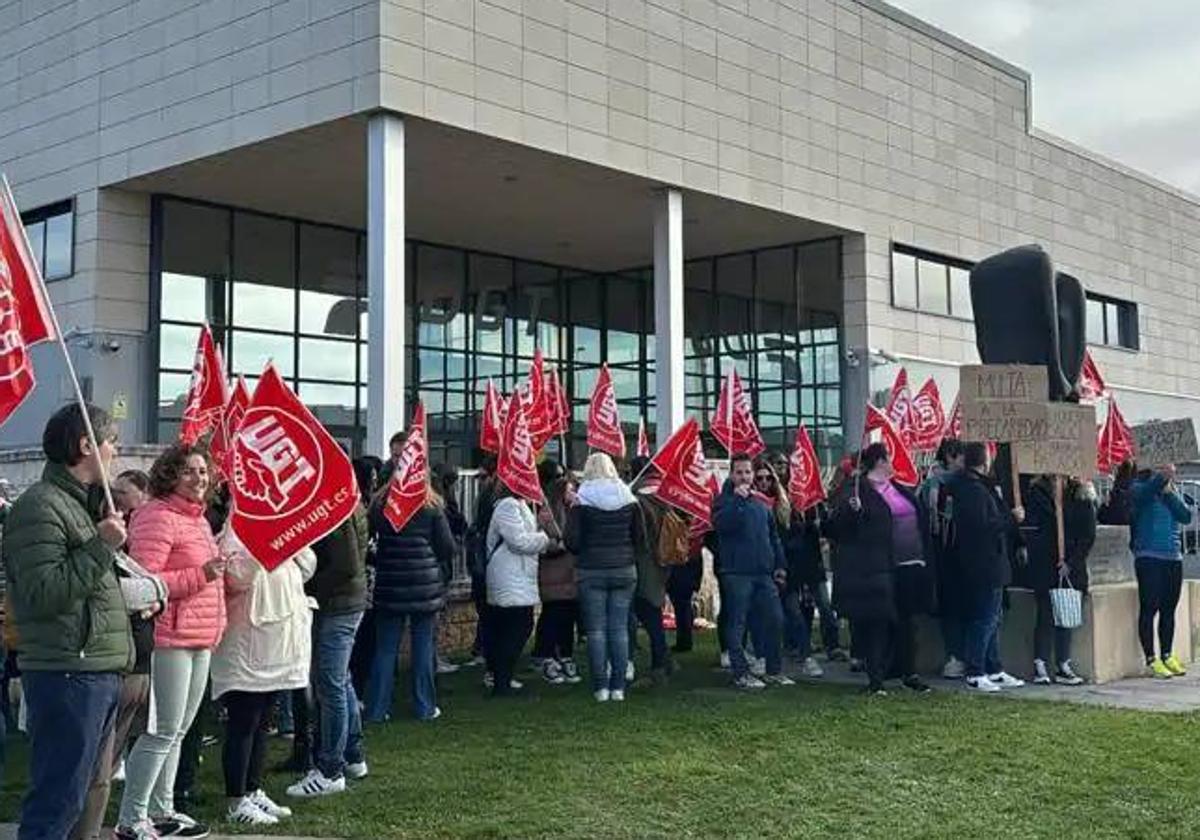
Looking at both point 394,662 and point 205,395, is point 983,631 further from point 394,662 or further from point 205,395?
point 205,395

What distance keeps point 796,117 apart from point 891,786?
16.9 meters

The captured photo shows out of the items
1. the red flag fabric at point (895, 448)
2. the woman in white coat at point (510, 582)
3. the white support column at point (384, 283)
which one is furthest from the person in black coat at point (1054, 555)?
the white support column at point (384, 283)

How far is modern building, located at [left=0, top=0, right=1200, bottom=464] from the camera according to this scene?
1781 cm

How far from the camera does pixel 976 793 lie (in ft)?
23.3

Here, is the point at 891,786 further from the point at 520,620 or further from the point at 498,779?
the point at 520,620

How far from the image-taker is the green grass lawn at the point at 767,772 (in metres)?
6.55

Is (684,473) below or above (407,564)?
above

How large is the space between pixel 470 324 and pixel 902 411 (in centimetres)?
1235

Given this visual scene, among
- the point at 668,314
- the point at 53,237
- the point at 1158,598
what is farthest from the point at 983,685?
the point at 53,237

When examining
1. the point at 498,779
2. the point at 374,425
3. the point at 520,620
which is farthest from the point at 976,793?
the point at 374,425

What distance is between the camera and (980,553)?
10.4 m

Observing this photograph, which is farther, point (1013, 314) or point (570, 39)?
point (570, 39)

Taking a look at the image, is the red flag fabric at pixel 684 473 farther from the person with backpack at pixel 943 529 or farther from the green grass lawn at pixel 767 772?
the person with backpack at pixel 943 529

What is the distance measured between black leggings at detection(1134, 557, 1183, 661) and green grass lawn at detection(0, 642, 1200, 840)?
7.45 ft
